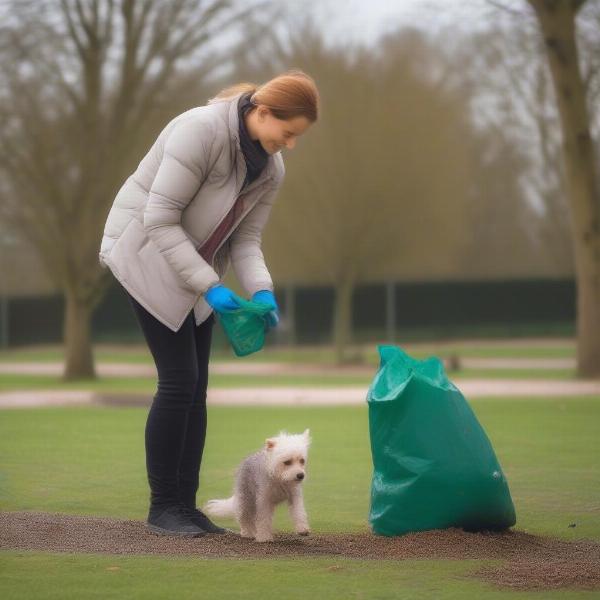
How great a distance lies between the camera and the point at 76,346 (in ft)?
74.1

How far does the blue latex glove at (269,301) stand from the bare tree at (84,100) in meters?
16.7

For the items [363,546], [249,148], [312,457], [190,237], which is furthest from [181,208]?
[312,457]

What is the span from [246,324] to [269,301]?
7.7 inches

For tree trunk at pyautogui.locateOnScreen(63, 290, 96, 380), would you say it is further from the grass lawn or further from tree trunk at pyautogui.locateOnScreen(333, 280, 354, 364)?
the grass lawn

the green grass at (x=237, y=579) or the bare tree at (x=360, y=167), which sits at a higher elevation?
the bare tree at (x=360, y=167)

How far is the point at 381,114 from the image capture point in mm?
28281

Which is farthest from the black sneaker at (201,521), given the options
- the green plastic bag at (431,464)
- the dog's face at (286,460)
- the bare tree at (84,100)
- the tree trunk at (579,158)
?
the bare tree at (84,100)

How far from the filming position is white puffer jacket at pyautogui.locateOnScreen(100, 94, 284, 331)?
5.71m

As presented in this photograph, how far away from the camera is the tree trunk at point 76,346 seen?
74.1ft

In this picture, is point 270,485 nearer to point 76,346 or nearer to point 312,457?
point 312,457

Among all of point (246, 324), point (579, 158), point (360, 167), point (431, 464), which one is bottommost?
point (431, 464)

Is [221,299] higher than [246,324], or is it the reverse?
[221,299]

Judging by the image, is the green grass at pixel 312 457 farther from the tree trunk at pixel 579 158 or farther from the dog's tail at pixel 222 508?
the tree trunk at pixel 579 158

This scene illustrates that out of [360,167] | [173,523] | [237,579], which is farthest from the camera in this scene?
[360,167]
